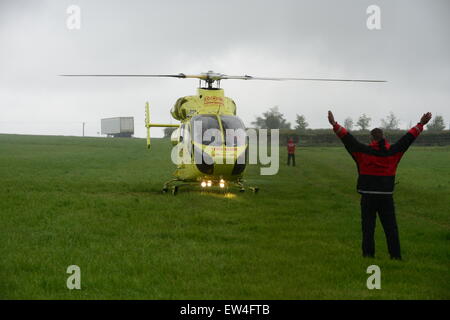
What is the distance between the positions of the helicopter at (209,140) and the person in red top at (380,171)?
873 cm

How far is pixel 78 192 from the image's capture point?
18.7m

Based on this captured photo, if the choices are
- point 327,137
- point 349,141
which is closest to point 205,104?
point 349,141

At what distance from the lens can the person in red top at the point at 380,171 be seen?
8883mm

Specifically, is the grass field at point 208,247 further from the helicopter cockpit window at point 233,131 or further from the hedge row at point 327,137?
the hedge row at point 327,137

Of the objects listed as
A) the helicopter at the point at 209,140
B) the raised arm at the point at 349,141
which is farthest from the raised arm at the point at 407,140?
the helicopter at the point at 209,140

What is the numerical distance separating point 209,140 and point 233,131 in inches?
33.9

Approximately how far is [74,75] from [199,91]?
4592 mm

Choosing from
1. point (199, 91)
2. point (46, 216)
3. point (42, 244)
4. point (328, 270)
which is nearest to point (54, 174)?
point (199, 91)

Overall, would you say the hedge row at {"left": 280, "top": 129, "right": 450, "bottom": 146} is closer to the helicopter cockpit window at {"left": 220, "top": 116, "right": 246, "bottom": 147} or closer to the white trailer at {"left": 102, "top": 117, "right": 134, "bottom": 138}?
the white trailer at {"left": 102, "top": 117, "right": 134, "bottom": 138}

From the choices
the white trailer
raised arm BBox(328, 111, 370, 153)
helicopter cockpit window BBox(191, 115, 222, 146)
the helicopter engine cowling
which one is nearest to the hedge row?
the white trailer

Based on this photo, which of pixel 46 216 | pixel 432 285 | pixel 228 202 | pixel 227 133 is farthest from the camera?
A: pixel 227 133

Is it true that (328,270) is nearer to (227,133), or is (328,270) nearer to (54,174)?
(227,133)

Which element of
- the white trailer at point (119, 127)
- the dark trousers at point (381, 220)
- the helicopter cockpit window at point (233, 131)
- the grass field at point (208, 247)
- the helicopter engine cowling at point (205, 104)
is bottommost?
the grass field at point (208, 247)

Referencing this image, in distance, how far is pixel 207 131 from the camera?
1791 cm
